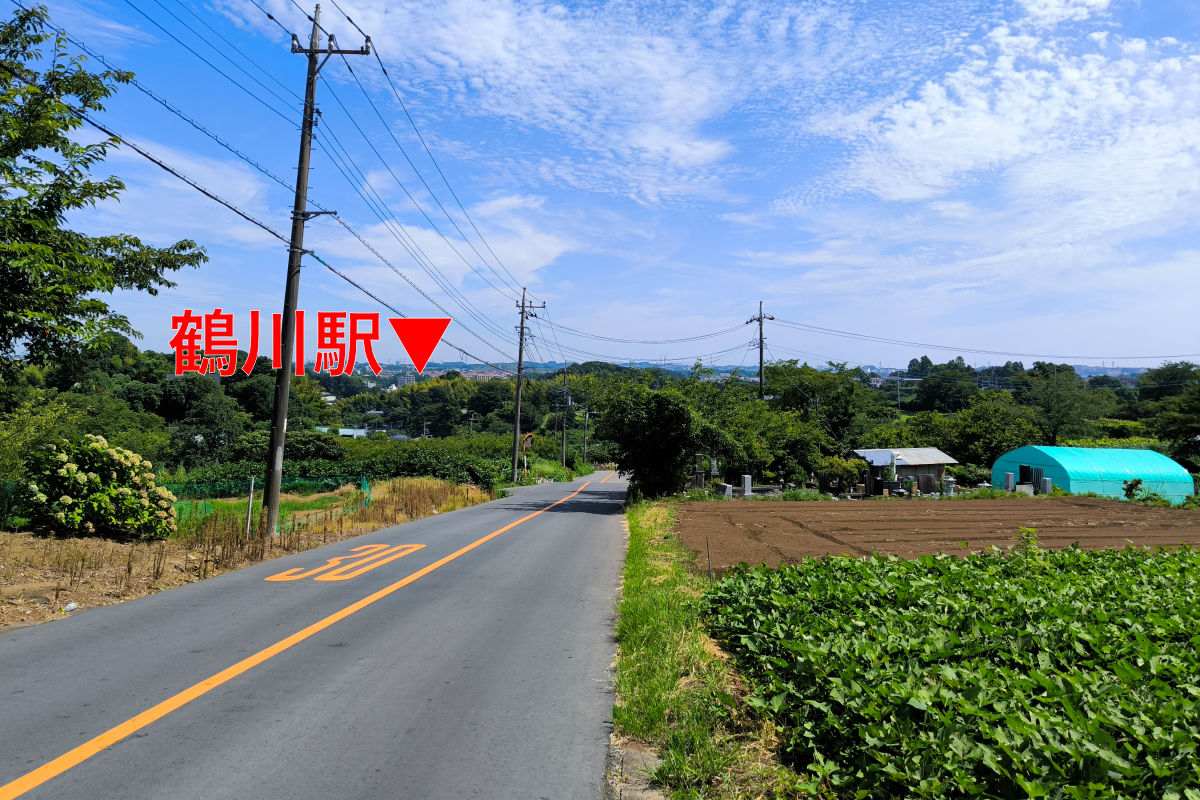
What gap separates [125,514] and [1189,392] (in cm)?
5921

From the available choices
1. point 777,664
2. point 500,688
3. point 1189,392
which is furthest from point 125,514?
point 1189,392

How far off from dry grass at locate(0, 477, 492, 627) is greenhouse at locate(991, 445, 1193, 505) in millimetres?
33701

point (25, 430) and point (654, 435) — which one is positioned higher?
point (654, 435)

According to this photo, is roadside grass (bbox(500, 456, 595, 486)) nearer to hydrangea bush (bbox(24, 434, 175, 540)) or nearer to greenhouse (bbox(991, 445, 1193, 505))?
greenhouse (bbox(991, 445, 1193, 505))

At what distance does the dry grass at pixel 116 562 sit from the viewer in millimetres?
8406

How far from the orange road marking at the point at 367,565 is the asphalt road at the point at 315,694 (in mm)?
535

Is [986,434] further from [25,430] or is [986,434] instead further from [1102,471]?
[25,430]

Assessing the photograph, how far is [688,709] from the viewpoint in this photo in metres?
5.00

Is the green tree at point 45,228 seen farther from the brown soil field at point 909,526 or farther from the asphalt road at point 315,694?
the brown soil field at point 909,526

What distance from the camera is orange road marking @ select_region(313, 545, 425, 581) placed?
10836 millimetres

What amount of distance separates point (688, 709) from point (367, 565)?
8513 millimetres

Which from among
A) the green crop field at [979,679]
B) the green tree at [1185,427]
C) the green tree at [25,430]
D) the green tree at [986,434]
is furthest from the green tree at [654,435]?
the green tree at [1185,427]

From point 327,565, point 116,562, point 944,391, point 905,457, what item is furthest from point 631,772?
point 944,391

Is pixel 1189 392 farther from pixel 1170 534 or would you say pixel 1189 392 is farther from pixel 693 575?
pixel 693 575
